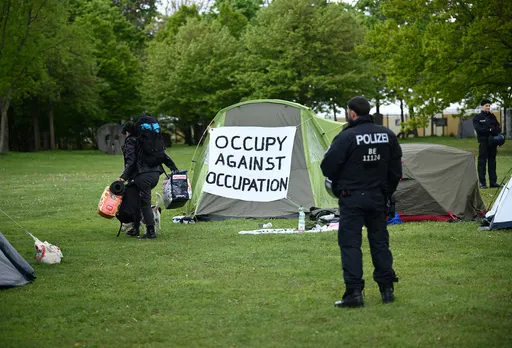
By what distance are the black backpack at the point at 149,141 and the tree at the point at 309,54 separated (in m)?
37.9

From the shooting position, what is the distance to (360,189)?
7355mm

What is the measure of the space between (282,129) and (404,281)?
6721 millimetres

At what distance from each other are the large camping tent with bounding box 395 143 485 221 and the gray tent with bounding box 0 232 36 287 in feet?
21.7

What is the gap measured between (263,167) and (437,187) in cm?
323

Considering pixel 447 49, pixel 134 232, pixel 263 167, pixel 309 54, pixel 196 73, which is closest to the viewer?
pixel 134 232

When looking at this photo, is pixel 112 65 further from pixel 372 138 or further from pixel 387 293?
pixel 387 293

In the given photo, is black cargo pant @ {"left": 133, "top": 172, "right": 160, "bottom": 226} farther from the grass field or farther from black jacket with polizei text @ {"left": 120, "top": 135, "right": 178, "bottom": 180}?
the grass field

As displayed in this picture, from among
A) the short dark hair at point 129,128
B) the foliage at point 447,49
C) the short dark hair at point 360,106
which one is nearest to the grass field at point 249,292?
the short dark hair at point 129,128

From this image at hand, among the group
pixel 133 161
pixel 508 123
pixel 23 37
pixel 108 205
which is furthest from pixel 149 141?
pixel 508 123

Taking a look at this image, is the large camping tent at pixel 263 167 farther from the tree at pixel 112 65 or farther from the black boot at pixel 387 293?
the tree at pixel 112 65

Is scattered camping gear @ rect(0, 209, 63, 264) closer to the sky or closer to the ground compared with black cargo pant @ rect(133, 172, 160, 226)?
closer to the ground

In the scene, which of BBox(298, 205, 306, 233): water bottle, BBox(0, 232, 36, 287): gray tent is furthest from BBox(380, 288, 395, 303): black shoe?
BBox(298, 205, 306, 233): water bottle

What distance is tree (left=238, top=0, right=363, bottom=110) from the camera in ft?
165

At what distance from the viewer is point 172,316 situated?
722 cm
